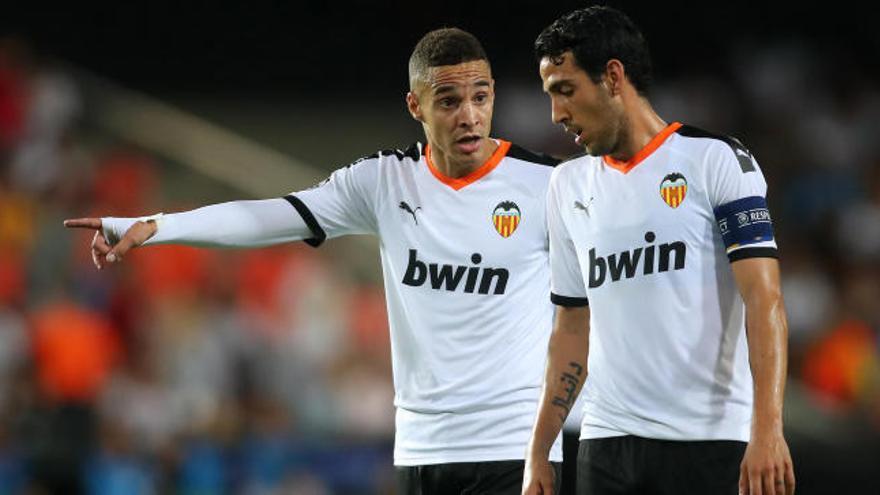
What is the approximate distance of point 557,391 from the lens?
170 inches

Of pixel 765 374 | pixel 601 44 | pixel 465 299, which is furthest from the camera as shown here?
pixel 465 299

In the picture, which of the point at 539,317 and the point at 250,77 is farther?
the point at 250,77

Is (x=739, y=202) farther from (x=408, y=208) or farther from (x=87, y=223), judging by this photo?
(x=87, y=223)

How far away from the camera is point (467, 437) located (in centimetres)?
469

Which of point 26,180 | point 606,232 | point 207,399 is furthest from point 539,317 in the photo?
point 26,180

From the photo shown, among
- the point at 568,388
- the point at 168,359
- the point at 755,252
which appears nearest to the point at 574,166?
the point at 568,388

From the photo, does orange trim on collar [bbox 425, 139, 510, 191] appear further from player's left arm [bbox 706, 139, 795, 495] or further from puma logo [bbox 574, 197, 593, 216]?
player's left arm [bbox 706, 139, 795, 495]

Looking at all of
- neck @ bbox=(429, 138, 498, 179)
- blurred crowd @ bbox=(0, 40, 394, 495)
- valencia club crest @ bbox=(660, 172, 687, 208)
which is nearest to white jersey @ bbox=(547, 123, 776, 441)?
valencia club crest @ bbox=(660, 172, 687, 208)

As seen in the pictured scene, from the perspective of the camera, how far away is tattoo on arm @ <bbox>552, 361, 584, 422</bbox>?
4301 millimetres

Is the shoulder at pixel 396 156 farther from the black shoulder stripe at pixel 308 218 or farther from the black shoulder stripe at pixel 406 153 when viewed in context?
the black shoulder stripe at pixel 308 218

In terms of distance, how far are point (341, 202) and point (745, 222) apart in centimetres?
162

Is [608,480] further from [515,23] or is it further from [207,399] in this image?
[515,23]

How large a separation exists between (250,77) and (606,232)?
837 centimetres

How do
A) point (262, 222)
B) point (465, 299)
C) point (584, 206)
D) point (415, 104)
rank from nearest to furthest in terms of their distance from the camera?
point (584, 206)
point (465, 299)
point (262, 222)
point (415, 104)
